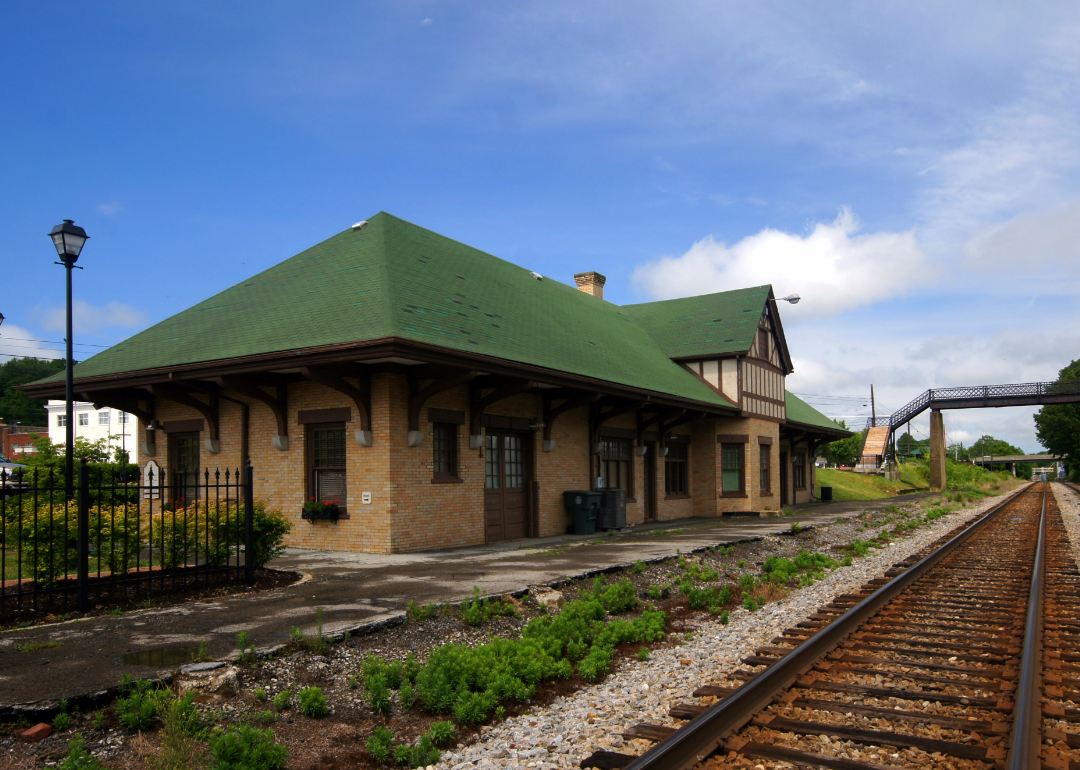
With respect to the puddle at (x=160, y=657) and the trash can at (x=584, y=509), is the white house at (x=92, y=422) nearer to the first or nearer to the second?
the trash can at (x=584, y=509)

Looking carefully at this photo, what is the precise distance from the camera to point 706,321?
92.9 feet

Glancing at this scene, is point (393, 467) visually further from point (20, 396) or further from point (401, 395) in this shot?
point (20, 396)

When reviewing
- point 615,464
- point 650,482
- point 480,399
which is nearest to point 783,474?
point 650,482

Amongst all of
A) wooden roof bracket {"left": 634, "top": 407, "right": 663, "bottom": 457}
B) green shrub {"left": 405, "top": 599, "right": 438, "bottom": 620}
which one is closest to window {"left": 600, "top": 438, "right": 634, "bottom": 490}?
wooden roof bracket {"left": 634, "top": 407, "right": 663, "bottom": 457}

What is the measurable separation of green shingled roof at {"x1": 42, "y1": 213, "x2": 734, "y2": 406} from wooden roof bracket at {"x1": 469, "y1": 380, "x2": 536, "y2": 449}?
567 mm

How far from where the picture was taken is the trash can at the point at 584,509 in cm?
1805

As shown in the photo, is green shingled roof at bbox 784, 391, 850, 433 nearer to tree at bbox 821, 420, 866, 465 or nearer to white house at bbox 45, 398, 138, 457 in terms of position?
tree at bbox 821, 420, 866, 465

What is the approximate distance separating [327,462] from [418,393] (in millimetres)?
2382

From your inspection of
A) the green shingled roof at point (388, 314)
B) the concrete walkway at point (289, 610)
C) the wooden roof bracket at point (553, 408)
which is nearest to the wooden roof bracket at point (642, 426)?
the green shingled roof at point (388, 314)

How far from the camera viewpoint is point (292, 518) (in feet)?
49.4

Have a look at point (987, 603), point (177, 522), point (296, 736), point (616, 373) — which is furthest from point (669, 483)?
point (296, 736)

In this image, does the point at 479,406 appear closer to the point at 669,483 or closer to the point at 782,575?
the point at 782,575

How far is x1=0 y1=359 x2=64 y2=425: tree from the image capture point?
81938 millimetres

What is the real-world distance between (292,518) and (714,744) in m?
11.9
